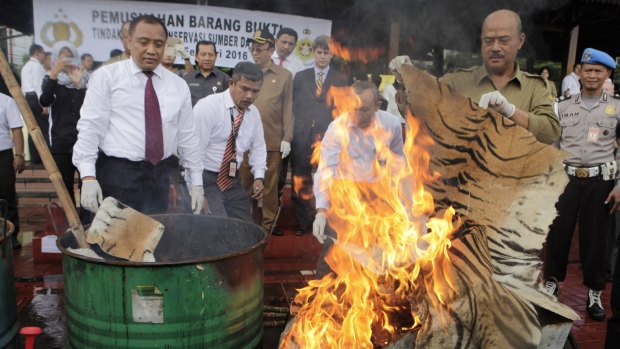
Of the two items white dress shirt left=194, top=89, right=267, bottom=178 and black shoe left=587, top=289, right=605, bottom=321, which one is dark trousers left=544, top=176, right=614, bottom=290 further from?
white dress shirt left=194, top=89, right=267, bottom=178


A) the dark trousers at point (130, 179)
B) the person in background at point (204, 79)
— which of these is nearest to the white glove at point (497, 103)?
the dark trousers at point (130, 179)

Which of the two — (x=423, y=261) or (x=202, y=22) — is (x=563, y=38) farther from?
(x=423, y=261)

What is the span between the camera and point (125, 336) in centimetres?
223

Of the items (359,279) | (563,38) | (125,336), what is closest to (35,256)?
(125,336)

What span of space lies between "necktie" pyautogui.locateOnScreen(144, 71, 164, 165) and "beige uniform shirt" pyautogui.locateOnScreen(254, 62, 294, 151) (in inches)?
87.5

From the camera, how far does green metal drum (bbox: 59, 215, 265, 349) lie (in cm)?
217

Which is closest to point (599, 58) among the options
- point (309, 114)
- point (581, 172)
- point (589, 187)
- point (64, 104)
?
point (581, 172)

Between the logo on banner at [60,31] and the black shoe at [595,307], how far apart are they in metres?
7.62

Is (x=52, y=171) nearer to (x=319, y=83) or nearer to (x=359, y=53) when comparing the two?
(x=319, y=83)

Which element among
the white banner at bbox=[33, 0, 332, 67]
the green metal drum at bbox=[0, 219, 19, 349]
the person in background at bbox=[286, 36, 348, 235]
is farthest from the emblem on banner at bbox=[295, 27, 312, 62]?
the green metal drum at bbox=[0, 219, 19, 349]

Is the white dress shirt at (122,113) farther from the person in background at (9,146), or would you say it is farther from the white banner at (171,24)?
the white banner at (171,24)

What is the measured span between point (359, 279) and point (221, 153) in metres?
2.07

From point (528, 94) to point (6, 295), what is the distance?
3475 millimetres

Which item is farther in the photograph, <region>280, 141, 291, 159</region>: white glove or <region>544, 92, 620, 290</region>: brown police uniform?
<region>280, 141, 291, 159</region>: white glove
